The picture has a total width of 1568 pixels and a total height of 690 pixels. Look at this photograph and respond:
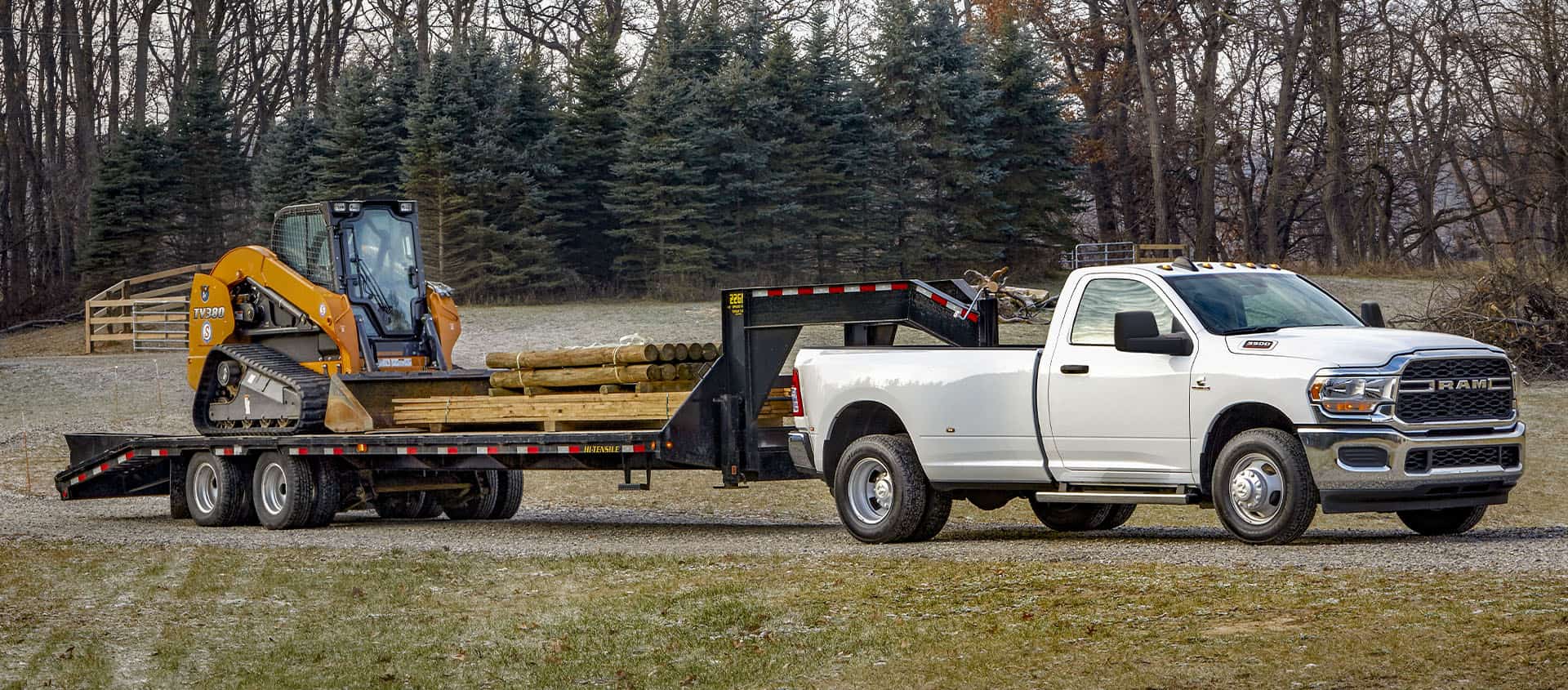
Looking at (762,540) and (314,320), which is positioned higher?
(314,320)

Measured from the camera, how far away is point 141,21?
2468 inches

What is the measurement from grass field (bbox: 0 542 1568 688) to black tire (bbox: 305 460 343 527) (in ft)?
16.6

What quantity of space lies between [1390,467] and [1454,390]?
2.41ft

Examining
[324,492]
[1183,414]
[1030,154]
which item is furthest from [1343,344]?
[1030,154]

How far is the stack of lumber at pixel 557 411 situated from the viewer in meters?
14.6

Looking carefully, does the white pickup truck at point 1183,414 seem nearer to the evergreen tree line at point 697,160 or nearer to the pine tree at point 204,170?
the evergreen tree line at point 697,160

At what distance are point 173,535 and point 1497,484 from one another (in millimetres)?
11822

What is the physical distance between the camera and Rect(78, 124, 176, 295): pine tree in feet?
178

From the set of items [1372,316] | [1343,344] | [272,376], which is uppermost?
[1372,316]

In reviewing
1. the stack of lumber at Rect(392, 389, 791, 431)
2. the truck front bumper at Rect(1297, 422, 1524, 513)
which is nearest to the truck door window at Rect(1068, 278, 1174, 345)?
the truck front bumper at Rect(1297, 422, 1524, 513)

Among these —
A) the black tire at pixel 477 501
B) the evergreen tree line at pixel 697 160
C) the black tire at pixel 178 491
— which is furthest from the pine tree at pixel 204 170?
the black tire at pixel 477 501

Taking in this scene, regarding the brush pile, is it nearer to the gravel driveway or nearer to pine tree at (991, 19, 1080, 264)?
the gravel driveway

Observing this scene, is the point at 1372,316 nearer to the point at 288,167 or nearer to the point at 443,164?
the point at 443,164

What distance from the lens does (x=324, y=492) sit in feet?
56.0
